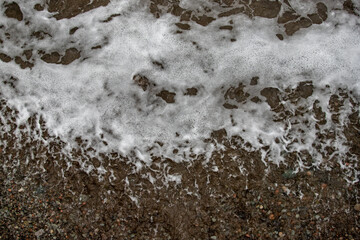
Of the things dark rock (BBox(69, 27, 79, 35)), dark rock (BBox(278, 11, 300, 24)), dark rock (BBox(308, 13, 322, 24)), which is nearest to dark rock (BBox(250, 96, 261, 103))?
dark rock (BBox(278, 11, 300, 24))

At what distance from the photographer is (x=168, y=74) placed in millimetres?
3801

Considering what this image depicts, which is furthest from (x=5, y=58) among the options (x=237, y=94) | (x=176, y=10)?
(x=237, y=94)

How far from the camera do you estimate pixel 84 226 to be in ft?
11.7

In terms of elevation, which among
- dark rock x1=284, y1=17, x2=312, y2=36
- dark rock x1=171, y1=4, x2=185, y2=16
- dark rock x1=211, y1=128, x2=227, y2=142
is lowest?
dark rock x1=211, y1=128, x2=227, y2=142

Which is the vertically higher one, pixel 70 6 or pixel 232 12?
pixel 70 6

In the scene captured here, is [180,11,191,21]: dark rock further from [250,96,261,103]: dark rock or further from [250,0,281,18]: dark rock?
[250,96,261,103]: dark rock

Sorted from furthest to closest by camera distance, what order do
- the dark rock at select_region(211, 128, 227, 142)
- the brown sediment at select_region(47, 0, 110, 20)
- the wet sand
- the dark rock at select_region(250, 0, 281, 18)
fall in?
the brown sediment at select_region(47, 0, 110, 20) < the dark rock at select_region(250, 0, 281, 18) < the dark rock at select_region(211, 128, 227, 142) < the wet sand

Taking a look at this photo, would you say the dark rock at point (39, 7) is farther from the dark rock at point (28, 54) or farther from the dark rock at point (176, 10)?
the dark rock at point (176, 10)

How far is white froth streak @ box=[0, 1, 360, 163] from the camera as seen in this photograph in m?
3.70

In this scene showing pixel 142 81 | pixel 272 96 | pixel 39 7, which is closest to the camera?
pixel 272 96

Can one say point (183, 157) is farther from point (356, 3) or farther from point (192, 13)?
point (356, 3)

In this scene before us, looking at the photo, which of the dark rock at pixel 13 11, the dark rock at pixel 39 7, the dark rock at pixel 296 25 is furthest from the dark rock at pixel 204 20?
the dark rock at pixel 13 11

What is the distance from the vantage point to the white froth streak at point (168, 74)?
3.70 m

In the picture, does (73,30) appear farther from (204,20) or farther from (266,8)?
(266,8)
